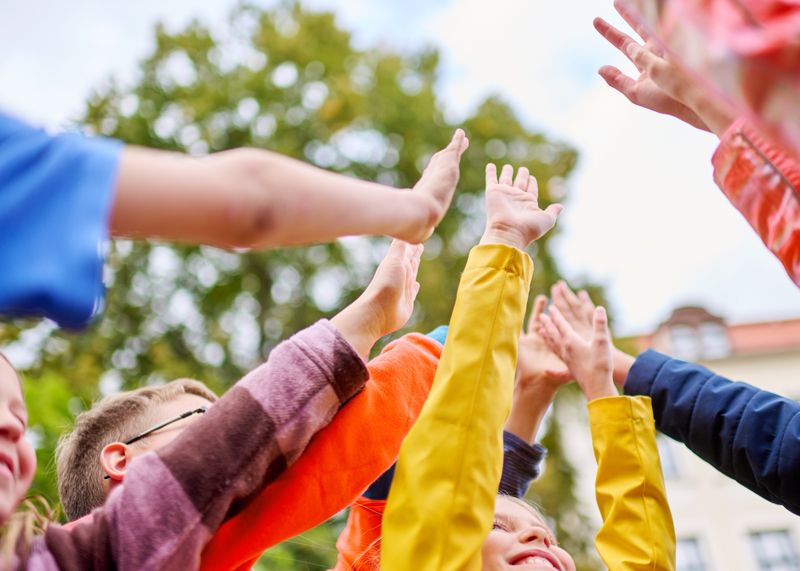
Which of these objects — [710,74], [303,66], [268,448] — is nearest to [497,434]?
[268,448]

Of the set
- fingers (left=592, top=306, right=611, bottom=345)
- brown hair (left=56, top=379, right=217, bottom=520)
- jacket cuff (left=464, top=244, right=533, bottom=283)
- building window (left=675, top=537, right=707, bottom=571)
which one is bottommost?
building window (left=675, top=537, right=707, bottom=571)

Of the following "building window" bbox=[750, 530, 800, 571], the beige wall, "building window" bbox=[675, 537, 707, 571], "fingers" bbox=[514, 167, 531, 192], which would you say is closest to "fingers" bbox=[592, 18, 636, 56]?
"fingers" bbox=[514, 167, 531, 192]

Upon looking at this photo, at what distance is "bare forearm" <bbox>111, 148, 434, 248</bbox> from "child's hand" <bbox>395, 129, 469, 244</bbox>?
0.16m

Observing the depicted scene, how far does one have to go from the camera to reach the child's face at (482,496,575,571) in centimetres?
158

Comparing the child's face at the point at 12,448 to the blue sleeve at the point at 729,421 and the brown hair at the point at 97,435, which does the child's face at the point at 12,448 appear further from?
the blue sleeve at the point at 729,421

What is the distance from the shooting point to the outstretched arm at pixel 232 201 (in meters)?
0.88

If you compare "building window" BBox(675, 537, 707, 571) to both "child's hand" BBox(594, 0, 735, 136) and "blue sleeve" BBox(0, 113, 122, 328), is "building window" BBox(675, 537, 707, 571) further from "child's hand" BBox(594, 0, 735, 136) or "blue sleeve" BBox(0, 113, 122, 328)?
"blue sleeve" BBox(0, 113, 122, 328)

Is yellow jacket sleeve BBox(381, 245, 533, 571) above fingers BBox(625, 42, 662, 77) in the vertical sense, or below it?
below

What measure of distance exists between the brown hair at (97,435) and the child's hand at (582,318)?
93 cm

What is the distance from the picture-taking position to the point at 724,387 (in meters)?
1.83

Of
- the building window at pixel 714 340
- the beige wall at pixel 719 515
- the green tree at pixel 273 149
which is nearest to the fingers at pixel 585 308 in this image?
the green tree at pixel 273 149

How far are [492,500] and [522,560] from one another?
346 millimetres

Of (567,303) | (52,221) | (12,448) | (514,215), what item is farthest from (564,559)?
(52,221)

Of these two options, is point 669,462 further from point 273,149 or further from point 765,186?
point 765,186
